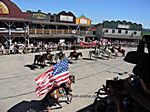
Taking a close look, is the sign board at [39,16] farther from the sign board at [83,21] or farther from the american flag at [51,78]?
the american flag at [51,78]

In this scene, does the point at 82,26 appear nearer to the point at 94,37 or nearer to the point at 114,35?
the point at 94,37

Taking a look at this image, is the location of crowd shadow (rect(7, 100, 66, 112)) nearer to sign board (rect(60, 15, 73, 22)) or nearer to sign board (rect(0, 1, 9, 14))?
sign board (rect(0, 1, 9, 14))

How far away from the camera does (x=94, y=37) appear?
152 ft

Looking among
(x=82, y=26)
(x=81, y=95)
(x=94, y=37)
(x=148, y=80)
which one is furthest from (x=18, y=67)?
(x=94, y=37)

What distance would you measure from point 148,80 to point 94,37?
4480 centimetres

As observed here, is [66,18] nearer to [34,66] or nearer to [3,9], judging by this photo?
[3,9]

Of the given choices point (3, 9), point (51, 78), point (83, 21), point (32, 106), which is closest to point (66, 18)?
point (83, 21)

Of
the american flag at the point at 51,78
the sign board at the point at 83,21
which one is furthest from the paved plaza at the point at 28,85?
the sign board at the point at 83,21

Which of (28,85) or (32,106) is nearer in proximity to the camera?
(32,106)

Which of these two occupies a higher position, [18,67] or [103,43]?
[103,43]

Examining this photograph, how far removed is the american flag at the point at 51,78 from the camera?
7.67 meters

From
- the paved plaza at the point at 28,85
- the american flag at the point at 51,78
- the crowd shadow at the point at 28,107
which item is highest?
the american flag at the point at 51,78

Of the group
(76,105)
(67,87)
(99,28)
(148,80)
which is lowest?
(76,105)

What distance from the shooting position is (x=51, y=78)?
795 cm
